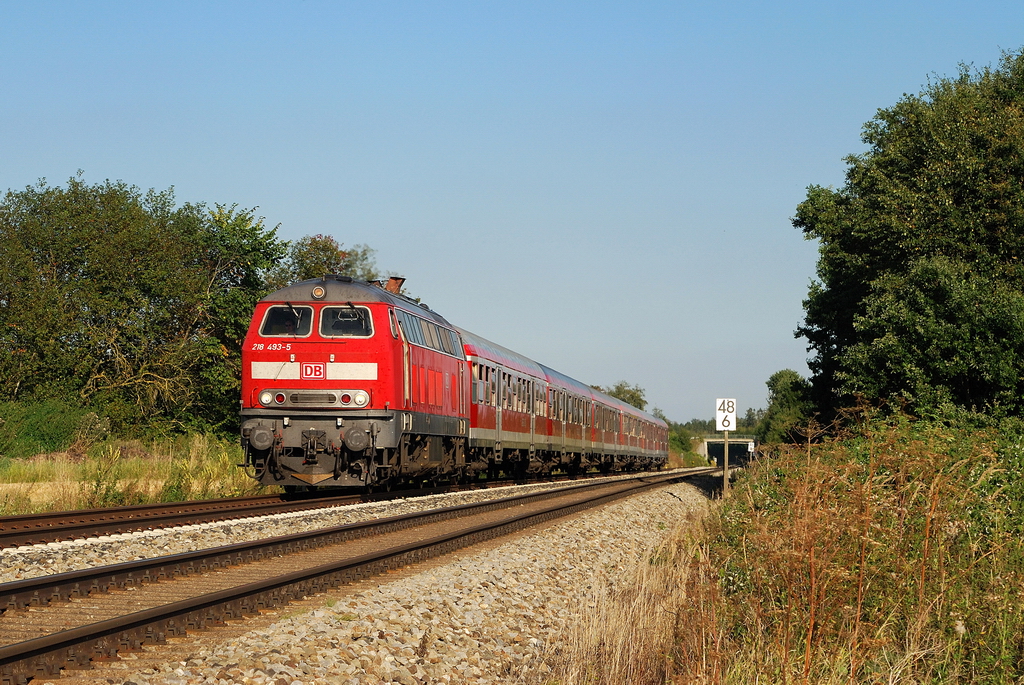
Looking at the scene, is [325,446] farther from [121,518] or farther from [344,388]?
[121,518]

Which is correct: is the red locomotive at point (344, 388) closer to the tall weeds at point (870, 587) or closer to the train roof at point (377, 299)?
the train roof at point (377, 299)

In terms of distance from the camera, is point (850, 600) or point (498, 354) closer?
point (850, 600)

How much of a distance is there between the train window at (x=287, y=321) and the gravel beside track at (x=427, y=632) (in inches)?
253

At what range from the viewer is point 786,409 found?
120500 millimetres

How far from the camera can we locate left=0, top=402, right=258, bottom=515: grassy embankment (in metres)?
18.0

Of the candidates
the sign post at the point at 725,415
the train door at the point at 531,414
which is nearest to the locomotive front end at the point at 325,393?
the sign post at the point at 725,415

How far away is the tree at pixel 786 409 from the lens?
26483 millimetres

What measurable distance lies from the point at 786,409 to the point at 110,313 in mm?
97245

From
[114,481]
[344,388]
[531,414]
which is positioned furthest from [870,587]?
[531,414]

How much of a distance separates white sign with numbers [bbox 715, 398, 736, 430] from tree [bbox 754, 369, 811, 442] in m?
1.30

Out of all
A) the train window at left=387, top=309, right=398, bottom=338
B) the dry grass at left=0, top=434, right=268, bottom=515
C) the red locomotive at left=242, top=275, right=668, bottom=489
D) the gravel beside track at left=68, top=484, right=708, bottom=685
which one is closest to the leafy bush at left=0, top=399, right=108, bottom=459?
the dry grass at left=0, top=434, right=268, bottom=515

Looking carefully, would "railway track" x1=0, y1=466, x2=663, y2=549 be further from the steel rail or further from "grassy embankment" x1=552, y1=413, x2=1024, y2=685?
"grassy embankment" x1=552, y1=413, x2=1024, y2=685

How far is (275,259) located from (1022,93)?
3157cm

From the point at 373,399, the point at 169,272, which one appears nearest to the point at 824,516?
the point at 373,399
